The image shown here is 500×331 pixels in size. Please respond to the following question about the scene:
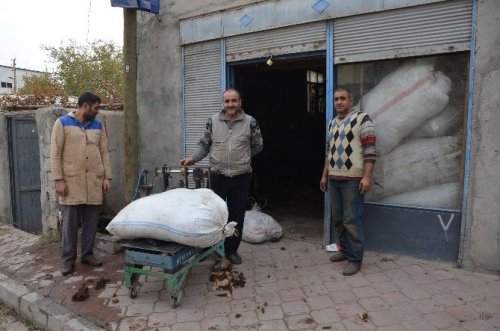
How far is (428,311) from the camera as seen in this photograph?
3322mm

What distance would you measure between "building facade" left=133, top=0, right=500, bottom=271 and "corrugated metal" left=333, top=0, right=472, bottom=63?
0.01 metres

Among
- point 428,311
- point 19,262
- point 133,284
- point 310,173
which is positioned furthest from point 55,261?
point 310,173

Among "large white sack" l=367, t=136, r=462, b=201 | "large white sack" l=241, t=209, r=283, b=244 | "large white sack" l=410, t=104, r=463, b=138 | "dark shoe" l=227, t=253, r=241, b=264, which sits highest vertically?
"large white sack" l=410, t=104, r=463, b=138

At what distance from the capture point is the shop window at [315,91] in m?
10.0

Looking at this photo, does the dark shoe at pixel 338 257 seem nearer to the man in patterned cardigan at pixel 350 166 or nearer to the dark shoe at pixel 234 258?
the man in patterned cardigan at pixel 350 166

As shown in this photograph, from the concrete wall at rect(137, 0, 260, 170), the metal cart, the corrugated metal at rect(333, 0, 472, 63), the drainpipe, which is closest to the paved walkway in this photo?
the metal cart

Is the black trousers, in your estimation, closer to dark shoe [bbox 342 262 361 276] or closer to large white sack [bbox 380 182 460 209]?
dark shoe [bbox 342 262 361 276]

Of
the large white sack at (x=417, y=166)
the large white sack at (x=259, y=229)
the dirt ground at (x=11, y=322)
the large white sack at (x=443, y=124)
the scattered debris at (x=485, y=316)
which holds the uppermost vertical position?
the large white sack at (x=443, y=124)

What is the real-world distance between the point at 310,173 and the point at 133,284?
712cm

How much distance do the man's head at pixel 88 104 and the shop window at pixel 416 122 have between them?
2834 mm

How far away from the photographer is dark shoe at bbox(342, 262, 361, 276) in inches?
162

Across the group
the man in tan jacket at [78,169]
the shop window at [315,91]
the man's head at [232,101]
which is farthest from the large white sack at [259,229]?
the shop window at [315,91]

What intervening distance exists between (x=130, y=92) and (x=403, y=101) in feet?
11.1

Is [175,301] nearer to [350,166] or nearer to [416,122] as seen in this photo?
[350,166]
